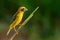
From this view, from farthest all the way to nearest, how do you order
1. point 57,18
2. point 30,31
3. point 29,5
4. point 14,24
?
point 57,18, point 30,31, point 29,5, point 14,24

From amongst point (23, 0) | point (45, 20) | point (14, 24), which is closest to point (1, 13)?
point (23, 0)

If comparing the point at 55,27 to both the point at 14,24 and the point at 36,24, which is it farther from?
the point at 14,24

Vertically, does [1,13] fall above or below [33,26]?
above

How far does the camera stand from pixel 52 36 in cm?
213

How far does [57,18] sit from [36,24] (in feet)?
0.64

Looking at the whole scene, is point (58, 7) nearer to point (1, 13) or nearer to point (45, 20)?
point (45, 20)

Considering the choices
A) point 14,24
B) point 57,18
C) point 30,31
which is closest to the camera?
point 14,24

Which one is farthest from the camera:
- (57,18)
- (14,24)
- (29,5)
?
(57,18)

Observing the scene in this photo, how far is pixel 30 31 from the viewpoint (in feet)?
7.25

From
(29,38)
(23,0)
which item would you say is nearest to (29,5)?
(23,0)

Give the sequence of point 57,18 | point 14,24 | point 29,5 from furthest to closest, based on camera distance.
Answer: point 57,18 < point 29,5 < point 14,24

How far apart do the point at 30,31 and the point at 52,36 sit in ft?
0.63

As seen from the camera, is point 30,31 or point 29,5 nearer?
point 29,5

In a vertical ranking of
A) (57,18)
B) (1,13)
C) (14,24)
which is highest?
(14,24)
